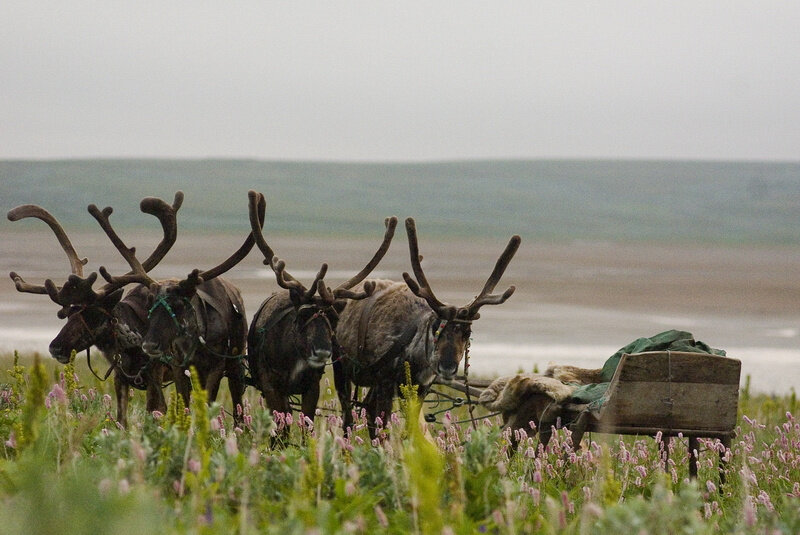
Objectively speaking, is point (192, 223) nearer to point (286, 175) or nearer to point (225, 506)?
point (286, 175)

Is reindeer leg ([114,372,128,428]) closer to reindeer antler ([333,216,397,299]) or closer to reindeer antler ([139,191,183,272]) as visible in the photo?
A: reindeer antler ([139,191,183,272])

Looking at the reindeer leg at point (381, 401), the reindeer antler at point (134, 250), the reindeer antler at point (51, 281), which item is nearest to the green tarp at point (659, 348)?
the reindeer leg at point (381, 401)

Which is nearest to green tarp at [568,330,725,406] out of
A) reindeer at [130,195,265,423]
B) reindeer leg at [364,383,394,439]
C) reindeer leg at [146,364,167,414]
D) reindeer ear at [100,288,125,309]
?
reindeer leg at [364,383,394,439]

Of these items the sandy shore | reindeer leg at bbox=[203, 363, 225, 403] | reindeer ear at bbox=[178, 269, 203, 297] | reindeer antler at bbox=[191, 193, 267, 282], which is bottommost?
the sandy shore

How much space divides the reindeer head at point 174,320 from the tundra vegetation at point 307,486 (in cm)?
83

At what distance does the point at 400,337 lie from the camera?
9.64 m

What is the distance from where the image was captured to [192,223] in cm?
10531

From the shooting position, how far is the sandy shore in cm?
2323

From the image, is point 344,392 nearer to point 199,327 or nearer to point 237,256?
point 199,327

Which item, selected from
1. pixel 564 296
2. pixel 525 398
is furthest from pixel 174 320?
pixel 564 296

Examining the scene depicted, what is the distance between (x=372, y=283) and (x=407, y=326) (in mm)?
552

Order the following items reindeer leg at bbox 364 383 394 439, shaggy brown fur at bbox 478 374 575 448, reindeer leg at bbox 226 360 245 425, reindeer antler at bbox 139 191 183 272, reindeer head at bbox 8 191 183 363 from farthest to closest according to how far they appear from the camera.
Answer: reindeer leg at bbox 226 360 245 425, reindeer antler at bbox 139 191 183 272, reindeer leg at bbox 364 383 394 439, reindeer head at bbox 8 191 183 363, shaggy brown fur at bbox 478 374 575 448

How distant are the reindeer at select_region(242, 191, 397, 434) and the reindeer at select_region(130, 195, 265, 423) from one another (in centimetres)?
22

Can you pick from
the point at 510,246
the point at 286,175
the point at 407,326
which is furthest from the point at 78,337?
the point at 286,175
